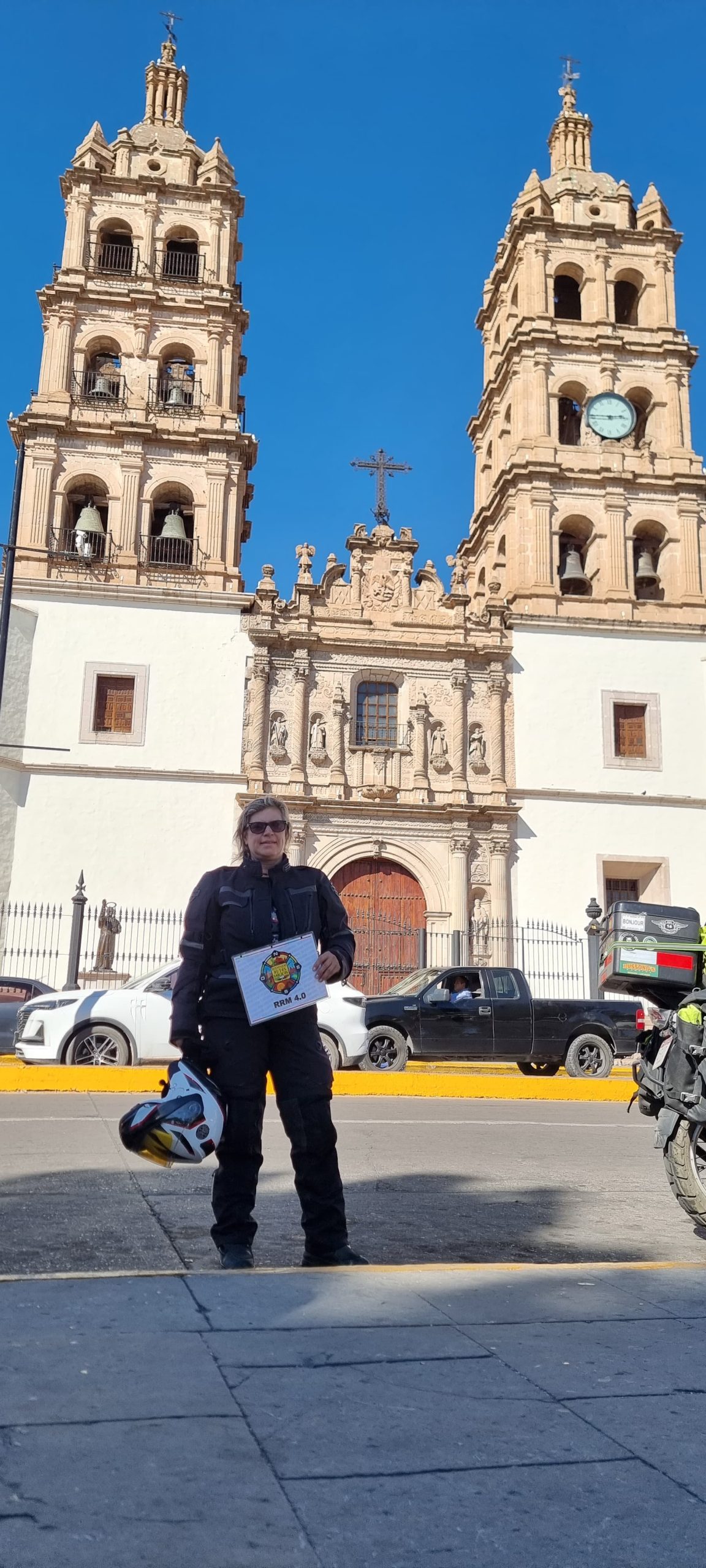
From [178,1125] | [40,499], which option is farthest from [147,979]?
[40,499]

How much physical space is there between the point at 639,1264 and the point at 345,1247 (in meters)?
1.06

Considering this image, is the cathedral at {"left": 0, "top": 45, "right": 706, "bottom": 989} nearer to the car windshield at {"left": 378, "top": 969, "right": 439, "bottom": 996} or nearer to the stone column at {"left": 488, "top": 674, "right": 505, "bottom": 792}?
the stone column at {"left": 488, "top": 674, "right": 505, "bottom": 792}

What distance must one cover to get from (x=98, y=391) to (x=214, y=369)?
282 centimetres

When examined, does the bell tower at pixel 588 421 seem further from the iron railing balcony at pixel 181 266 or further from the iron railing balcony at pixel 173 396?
the iron railing balcony at pixel 181 266

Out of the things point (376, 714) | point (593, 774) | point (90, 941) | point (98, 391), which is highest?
point (98, 391)

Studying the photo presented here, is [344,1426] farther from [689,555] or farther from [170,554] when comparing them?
[689,555]

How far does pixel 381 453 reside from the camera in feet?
104

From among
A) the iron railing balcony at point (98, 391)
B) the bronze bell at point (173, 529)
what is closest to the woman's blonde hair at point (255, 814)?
the bronze bell at point (173, 529)

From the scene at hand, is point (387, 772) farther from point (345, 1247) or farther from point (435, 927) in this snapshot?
point (345, 1247)

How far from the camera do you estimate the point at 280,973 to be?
181 inches

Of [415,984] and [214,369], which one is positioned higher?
[214,369]

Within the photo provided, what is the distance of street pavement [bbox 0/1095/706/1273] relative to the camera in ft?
16.7

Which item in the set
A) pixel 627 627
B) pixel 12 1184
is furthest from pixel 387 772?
pixel 12 1184

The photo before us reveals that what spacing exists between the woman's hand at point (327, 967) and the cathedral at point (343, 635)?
64.3 ft
